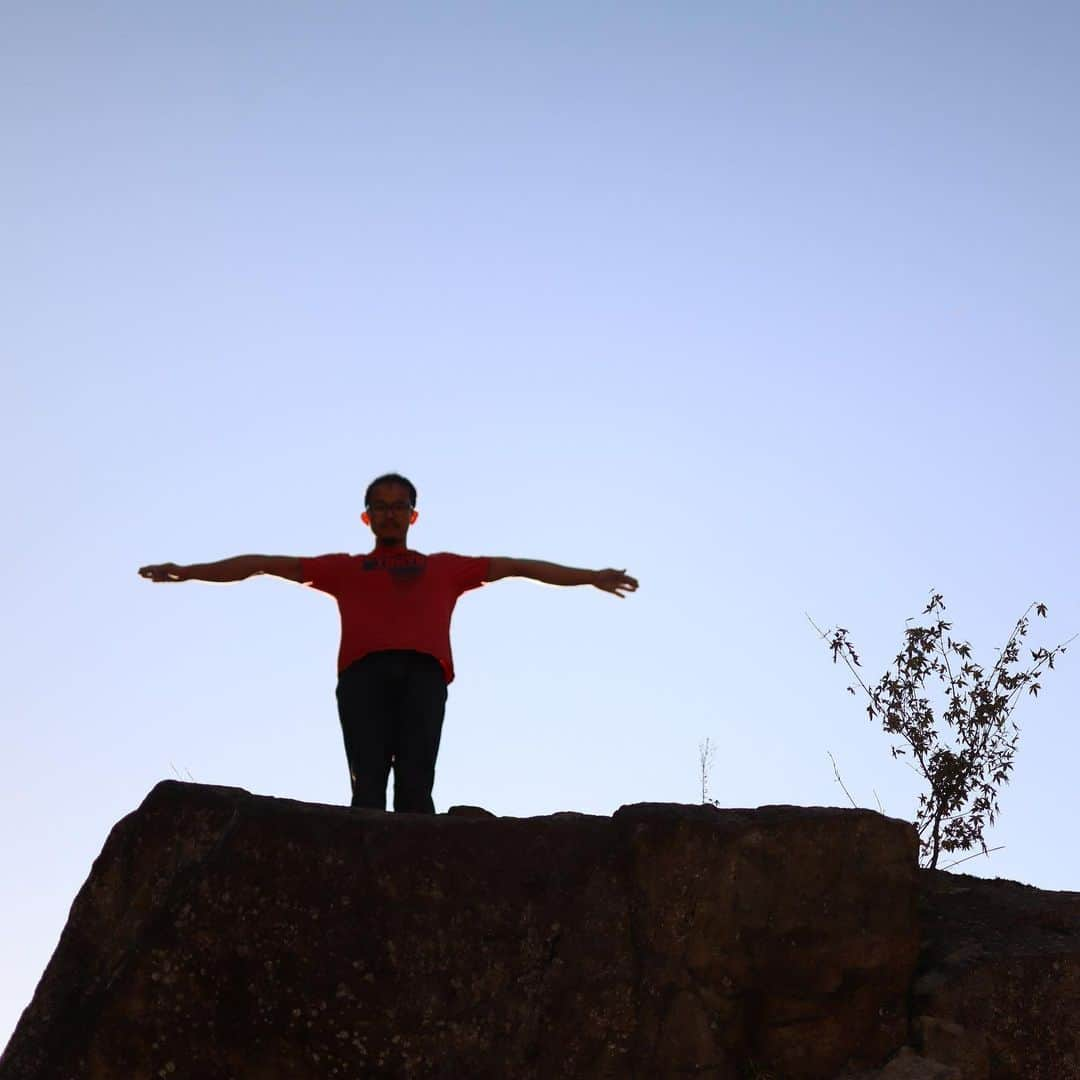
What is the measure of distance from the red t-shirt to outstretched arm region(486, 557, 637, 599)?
81 millimetres

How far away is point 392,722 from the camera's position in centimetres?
801

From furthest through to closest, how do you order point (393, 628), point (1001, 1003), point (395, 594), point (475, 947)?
point (395, 594)
point (393, 628)
point (1001, 1003)
point (475, 947)

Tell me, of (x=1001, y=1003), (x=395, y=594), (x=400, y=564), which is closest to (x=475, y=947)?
(x=395, y=594)

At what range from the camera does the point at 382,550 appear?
27.0ft

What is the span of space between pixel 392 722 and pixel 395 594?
600 millimetres

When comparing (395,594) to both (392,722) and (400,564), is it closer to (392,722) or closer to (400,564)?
(400,564)

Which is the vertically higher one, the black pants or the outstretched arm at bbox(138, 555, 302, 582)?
the outstretched arm at bbox(138, 555, 302, 582)

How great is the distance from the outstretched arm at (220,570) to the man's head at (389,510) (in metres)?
0.45

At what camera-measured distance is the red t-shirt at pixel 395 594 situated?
7945 mm

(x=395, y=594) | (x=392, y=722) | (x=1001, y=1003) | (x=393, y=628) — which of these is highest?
(x=395, y=594)

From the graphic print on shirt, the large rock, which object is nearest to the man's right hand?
the graphic print on shirt

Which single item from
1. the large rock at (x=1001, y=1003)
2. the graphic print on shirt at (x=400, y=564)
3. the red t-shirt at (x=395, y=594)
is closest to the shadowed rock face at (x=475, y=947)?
the large rock at (x=1001, y=1003)

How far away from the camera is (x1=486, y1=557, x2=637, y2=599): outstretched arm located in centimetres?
800

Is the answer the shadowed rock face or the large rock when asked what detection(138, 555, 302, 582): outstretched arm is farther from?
the large rock
